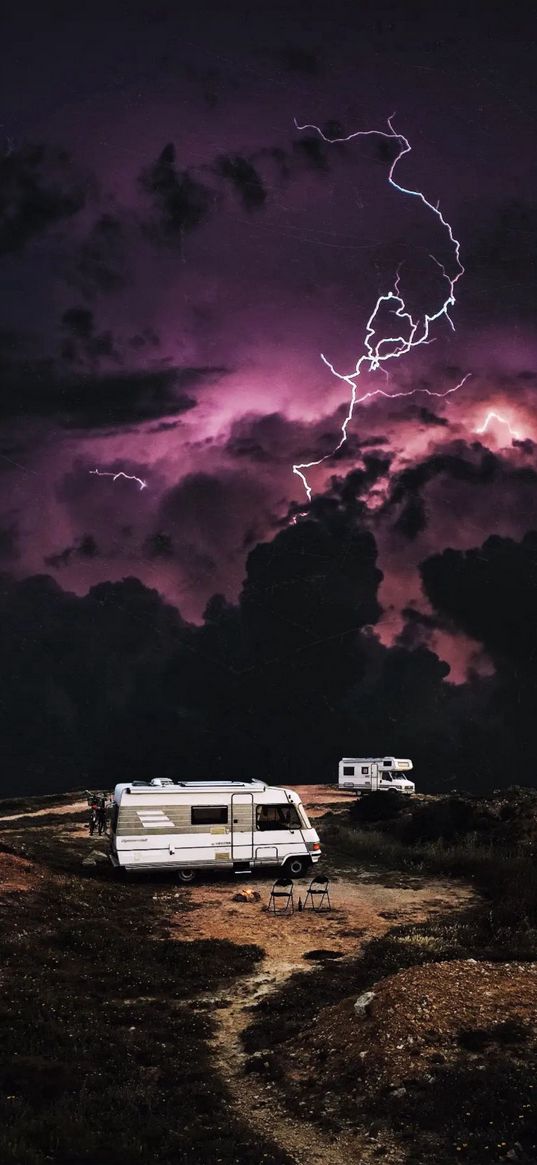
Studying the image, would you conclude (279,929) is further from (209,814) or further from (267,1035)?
Result: (267,1035)

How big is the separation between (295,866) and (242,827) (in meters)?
2.50

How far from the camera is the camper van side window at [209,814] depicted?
24.3 m

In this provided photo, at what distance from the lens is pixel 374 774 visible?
59.3 metres

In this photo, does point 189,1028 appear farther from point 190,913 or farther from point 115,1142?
point 190,913

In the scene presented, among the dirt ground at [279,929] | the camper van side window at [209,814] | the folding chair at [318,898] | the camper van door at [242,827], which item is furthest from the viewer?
the camper van door at [242,827]

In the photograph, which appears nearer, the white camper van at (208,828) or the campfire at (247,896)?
the campfire at (247,896)

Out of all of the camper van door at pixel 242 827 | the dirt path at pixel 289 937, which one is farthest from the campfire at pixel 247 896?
the camper van door at pixel 242 827

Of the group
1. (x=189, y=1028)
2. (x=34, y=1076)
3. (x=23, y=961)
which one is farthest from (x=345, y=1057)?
(x=23, y=961)

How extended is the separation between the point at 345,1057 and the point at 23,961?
756 centimetres

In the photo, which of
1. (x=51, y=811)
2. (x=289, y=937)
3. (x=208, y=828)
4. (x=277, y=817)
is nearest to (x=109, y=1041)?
(x=289, y=937)

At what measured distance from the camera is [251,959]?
1703 cm

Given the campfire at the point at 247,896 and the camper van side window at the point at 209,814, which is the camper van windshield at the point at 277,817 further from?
the campfire at the point at 247,896

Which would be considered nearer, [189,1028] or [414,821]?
[189,1028]

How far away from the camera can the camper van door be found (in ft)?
81.2
